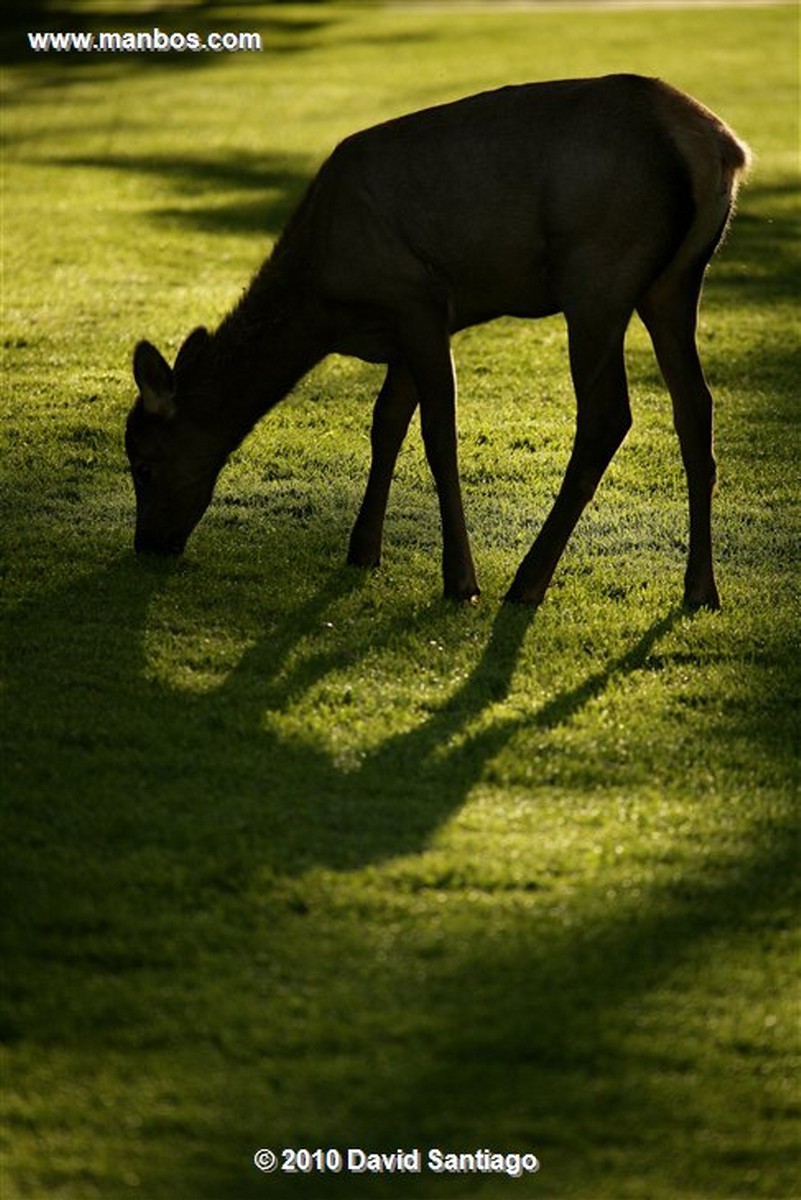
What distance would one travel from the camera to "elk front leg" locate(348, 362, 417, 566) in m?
7.85

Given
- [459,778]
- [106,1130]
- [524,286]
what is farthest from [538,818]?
[524,286]

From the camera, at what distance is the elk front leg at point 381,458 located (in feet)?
25.7

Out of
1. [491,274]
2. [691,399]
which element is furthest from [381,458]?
[691,399]

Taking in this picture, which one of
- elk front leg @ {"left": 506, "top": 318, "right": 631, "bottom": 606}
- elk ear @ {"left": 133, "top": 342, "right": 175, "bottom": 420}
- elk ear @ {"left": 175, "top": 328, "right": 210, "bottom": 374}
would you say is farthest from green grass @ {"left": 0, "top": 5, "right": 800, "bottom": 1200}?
elk ear @ {"left": 175, "top": 328, "right": 210, "bottom": 374}

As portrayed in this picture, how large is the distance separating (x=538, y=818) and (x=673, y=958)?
0.81 metres

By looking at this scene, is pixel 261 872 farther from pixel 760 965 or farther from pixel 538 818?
pixel 760 965

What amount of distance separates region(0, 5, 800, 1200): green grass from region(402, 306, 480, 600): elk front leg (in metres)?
0.16

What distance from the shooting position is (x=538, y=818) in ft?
18.6

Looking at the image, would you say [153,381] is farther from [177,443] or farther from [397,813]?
[397,813]

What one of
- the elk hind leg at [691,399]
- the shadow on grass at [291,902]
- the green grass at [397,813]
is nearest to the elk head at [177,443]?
the green grass at [397,813]

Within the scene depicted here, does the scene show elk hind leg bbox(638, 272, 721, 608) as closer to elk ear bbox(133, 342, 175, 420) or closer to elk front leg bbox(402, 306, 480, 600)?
elk front leg bbox(402, 306, 480, 600)

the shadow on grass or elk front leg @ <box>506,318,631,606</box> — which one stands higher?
elk front leg @ <box>506,318,631,606</box>

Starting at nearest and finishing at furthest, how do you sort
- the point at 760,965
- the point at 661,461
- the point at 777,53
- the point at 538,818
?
1. the point at 760,965
2. the point at 538,818
3. the point at 661,461
4. the point at 777,53

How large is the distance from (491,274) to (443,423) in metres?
0.56
